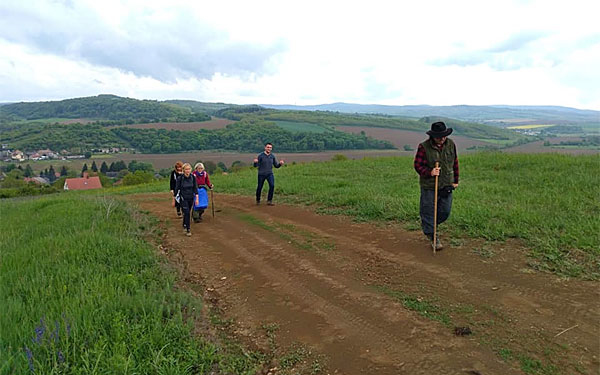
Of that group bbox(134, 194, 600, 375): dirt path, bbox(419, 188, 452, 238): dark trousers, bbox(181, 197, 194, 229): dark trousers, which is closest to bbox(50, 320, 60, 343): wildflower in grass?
bbox(134, 194, 600, 375): dirt path

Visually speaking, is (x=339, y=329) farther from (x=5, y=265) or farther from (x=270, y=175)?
(x=270, y=175)

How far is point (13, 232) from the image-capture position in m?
8.82

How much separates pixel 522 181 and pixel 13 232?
13.6m

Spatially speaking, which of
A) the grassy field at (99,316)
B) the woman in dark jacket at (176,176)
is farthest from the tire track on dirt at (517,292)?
the woman in dark jacket at (176,176)

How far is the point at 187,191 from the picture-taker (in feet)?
29.2

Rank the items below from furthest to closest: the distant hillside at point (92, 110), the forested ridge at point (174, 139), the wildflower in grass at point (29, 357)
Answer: the distant hillside at point (92, 110), the forested ridge at point (174, 139), the wildflower in grass at point (29, 357)

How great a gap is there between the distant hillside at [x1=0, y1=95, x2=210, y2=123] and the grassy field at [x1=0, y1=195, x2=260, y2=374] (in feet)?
382

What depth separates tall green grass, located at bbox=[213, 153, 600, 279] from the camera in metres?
5.78

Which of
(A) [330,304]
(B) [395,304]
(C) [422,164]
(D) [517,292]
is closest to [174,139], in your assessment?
(C) [422,164]

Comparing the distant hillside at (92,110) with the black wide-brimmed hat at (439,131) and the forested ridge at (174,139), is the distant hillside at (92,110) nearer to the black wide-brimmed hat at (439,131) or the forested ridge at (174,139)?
the forested ridge at (174,139)

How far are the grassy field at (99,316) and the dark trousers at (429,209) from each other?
13.0 feet

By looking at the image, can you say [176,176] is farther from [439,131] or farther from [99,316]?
[439,131]

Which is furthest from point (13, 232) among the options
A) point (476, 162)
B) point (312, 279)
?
point (476, 162)

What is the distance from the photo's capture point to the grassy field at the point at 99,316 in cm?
327
